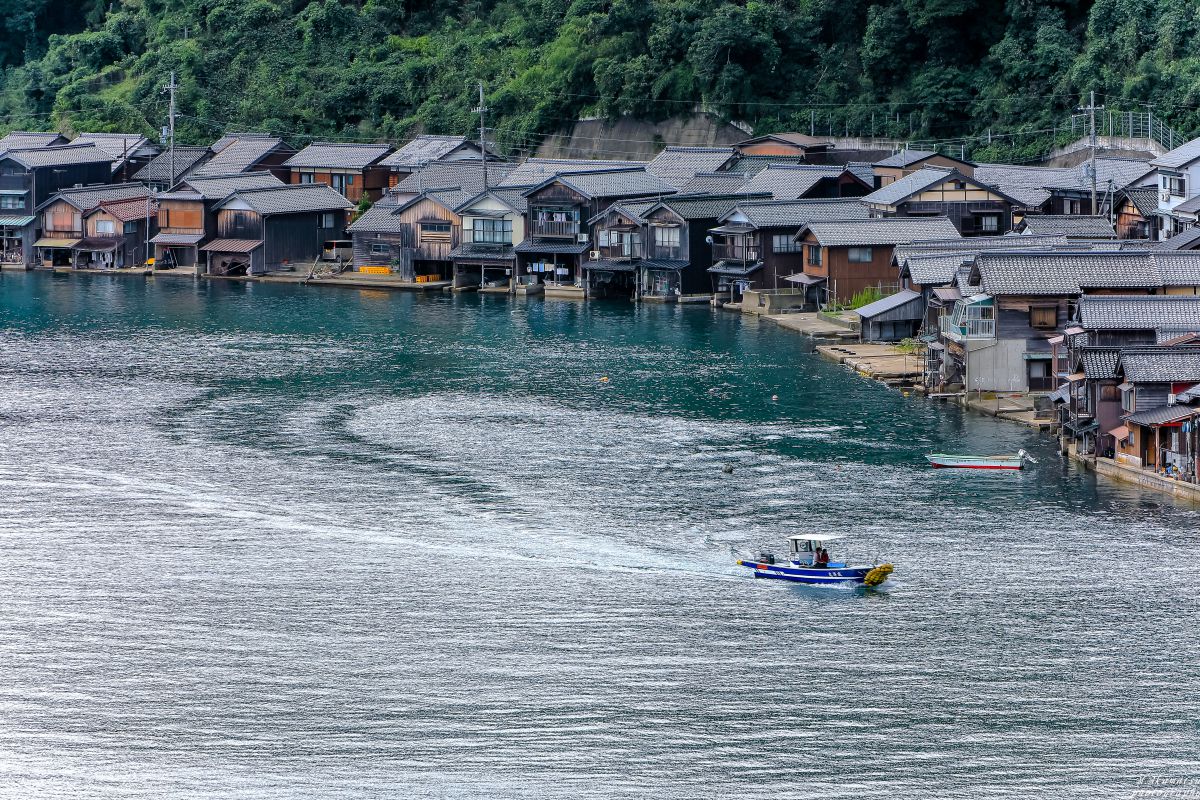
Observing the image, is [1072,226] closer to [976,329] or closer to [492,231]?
[976,329]

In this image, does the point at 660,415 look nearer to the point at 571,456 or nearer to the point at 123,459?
the point at 571,456

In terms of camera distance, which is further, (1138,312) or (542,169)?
(542,169)

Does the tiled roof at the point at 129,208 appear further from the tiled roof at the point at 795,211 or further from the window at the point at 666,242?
the tiled roof at the point at 795,211

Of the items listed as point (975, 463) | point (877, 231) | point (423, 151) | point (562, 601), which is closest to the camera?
point (562, 601)

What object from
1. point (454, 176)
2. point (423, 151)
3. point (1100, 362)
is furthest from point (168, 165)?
point (1100, 362)

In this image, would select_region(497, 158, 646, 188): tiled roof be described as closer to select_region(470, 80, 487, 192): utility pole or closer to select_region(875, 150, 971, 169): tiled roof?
select_region(470, 80, 487, 192): utility pole

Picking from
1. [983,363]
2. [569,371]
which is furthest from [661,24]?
[983,363]
